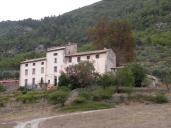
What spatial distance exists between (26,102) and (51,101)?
4.64 meters

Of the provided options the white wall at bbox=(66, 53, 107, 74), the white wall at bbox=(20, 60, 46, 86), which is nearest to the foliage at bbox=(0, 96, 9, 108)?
the white wall at bbox=(20, 60, 46, 86)

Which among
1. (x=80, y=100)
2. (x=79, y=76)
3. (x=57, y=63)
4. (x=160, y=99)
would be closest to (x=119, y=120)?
(x=160, y=99)

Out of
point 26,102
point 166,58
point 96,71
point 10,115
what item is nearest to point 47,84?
point 96,71

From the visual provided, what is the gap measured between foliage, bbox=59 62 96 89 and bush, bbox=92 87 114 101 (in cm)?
574

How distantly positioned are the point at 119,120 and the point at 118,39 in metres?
49.3

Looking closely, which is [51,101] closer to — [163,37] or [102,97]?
[102,97]

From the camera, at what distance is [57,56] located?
94.9 metres

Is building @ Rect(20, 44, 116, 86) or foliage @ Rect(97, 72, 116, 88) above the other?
building @ Rect(20, 44, 116, 86)

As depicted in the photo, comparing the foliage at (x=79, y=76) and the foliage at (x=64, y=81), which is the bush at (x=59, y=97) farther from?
the foliage at (x=64, y=81)

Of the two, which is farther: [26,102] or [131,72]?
[131,72]

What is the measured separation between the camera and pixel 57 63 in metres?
94.6

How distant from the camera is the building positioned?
8875cm

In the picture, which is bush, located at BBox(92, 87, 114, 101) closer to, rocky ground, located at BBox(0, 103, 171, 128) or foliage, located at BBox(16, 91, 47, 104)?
foliage, located at BBox(16, 91, 47, 104)

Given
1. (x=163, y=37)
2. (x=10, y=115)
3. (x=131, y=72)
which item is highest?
(x=163, y=37)
